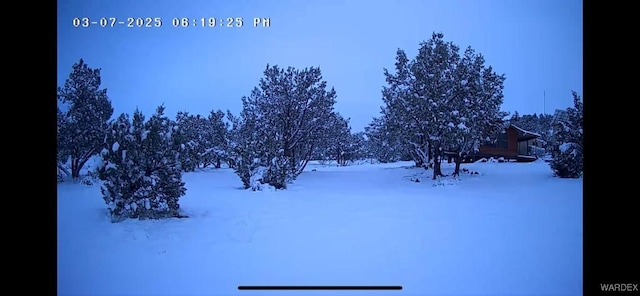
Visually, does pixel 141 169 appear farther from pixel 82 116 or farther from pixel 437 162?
pixel 437 162

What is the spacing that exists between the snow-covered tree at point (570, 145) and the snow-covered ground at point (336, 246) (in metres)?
0.12

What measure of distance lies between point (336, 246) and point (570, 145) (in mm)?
2674

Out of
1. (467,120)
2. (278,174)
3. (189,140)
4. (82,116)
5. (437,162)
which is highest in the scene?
(467,120)

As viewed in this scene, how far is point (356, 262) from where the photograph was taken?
10.4 feet

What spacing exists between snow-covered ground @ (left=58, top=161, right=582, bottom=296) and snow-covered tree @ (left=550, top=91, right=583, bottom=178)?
0.12 m

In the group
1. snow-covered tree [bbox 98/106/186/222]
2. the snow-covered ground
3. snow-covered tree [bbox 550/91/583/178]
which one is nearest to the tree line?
snow-covered tree [bbox 98/106/186/222]

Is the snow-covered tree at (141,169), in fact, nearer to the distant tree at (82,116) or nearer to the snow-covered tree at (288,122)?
the distant tree at (82,116)

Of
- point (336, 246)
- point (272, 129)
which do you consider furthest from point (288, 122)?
point (336, 246)

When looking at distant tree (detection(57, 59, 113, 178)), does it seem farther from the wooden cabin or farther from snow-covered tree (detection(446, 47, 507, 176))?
snow-covered tree (detection(446, 47, 507, 176))

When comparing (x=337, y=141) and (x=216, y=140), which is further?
(x=337, y=141)

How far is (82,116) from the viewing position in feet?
12.5

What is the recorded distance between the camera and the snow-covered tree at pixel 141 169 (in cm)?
384
